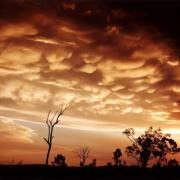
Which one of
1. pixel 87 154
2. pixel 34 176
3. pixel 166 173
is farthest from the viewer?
pixel 87 154

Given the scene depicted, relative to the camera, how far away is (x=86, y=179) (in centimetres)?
2286

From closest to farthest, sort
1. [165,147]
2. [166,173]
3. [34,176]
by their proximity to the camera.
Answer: [166,173] → [34,176] → [165,147]

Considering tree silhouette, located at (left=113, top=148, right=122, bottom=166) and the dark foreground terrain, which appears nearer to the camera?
the dark foreground terrain

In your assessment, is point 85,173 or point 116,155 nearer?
point 85,173

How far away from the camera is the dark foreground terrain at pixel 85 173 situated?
22.0 metres

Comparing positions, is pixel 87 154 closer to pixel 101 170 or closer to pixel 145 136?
pixel 145 136

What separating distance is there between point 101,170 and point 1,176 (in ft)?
21.8

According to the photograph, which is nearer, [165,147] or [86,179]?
[86,179]

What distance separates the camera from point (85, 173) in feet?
76.2

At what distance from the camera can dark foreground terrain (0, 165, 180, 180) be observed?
22031 mm

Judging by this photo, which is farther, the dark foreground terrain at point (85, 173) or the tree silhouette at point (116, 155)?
the tree silhouette at point (116, 155)

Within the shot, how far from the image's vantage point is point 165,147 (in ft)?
223

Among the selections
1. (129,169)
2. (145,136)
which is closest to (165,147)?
(145,136)

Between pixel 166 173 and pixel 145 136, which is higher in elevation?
pixel 145 136
